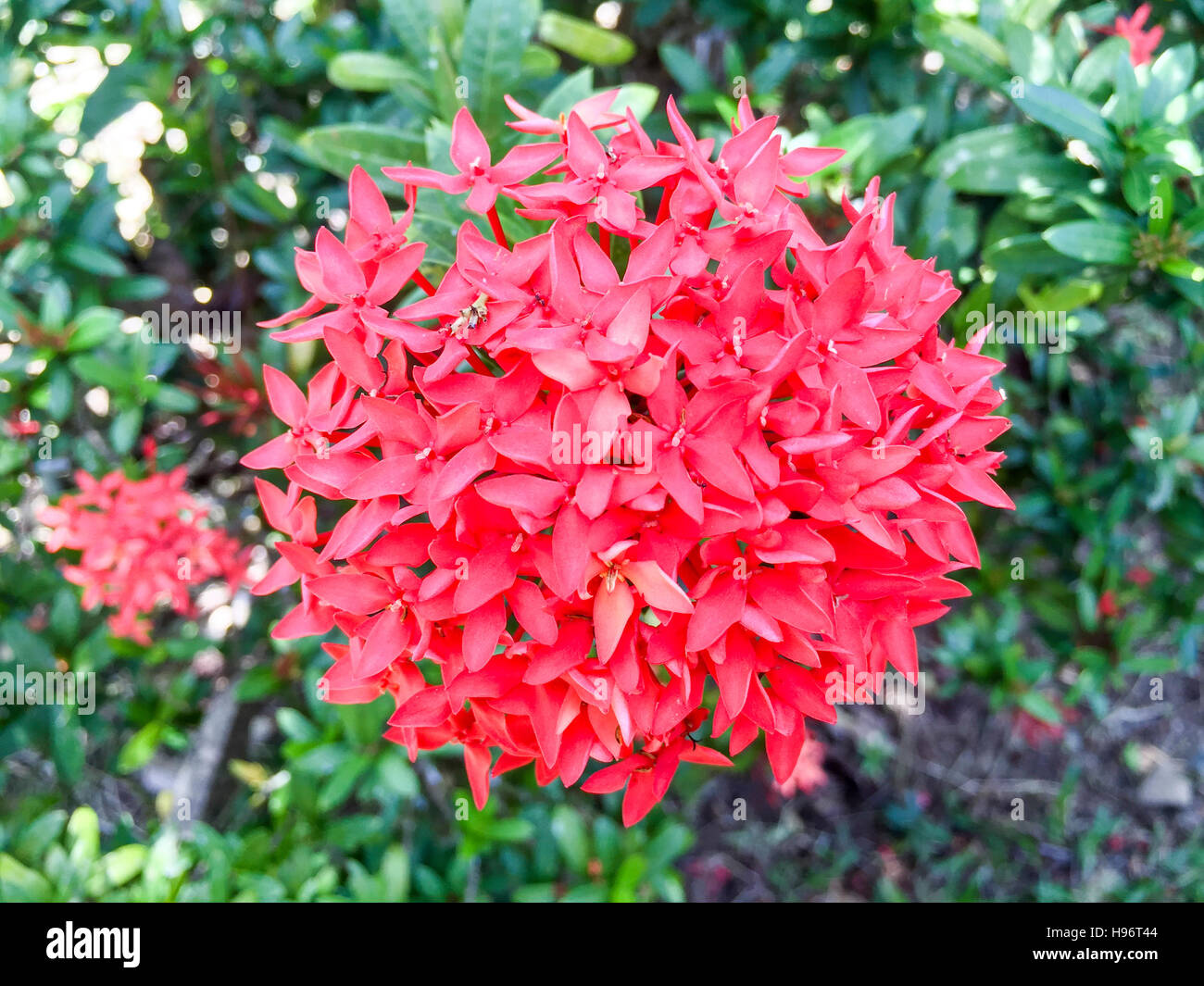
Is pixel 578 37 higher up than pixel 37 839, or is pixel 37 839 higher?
pixel 578 37

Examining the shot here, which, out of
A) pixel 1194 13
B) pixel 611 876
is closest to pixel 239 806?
pixel 611 876

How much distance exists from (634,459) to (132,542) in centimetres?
161

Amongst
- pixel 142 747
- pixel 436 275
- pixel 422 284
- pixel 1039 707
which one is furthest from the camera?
pixel 1039 707

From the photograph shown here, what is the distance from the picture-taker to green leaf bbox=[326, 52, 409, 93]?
1770mm

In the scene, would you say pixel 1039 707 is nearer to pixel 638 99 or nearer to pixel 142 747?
pixel 638 99

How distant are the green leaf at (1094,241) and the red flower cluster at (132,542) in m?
2.06

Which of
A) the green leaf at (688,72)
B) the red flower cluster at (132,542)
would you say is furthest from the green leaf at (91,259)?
the green leaf at (688,72)

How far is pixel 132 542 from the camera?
77.9 inches

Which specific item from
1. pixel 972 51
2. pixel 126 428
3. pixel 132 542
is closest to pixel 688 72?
pixel 972 51

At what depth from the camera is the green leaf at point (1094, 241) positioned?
1634mm

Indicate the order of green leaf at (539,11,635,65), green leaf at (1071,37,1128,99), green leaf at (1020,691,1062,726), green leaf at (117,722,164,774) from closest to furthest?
1. green leaf at (1071,37,1128,99)
2. green leaf at (539,11,635,65)
3. green leaf at (117,722,164,774)
4. green leaf at (1020,691,1062,726)

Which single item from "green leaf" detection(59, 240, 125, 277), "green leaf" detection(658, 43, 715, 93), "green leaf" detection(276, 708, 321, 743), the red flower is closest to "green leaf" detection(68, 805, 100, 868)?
"green leaf" detection(276, 708, 321, 743)

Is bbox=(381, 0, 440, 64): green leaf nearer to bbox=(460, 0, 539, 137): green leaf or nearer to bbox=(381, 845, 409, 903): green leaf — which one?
bbox=(460, 0, 539, 137): green leaf

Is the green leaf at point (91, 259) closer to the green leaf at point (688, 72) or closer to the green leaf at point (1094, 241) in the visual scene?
the green leaf at point (688, 72)
